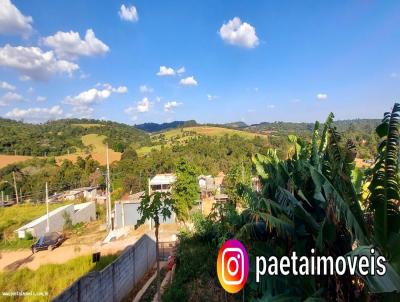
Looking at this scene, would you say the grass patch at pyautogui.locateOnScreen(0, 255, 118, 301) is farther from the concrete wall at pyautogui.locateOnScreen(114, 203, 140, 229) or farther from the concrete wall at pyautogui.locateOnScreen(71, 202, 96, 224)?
the concrete wall at pyautogui.locateOnScreen(71, 202, 96, 224)

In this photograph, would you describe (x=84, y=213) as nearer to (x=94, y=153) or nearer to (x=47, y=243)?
(x=47, y=243)

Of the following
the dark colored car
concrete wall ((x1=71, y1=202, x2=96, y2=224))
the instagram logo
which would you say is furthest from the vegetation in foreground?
concrete wall ((x1=71, y1=202, x2=96, y2=224))

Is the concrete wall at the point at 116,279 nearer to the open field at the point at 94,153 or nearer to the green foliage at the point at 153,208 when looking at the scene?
the green foliage at the point at 153,208

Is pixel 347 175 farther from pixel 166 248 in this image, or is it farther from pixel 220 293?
pixel 166 248

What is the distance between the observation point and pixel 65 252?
19234mm

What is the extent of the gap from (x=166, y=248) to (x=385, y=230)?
15320mm

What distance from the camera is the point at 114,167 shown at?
52469mm

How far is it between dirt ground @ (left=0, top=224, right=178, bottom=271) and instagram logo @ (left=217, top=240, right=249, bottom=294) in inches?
538

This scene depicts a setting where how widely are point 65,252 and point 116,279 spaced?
12714mm

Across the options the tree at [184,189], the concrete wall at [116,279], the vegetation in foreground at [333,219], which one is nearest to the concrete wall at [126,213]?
the tree at [184,189]

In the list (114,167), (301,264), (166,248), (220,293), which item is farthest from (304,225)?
(114,167)

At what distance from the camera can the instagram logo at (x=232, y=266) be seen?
328cm

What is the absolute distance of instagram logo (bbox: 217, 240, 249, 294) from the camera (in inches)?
129

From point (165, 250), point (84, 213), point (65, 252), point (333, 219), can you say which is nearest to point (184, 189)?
point (165, 250)
